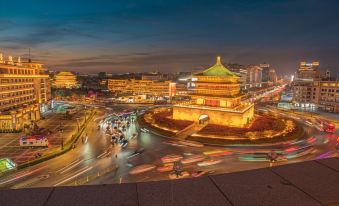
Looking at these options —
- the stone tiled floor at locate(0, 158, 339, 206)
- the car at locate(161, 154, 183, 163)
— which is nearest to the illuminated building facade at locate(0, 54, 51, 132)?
the car at locate(161, 154, 183, 163)

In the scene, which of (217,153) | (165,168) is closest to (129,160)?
(165,168)

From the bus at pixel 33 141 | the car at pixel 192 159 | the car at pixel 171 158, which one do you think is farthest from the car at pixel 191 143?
the bus at pixel 33 141

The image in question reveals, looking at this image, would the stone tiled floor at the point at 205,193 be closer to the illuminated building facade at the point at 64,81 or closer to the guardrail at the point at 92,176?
the guardrail at the point at 92,176

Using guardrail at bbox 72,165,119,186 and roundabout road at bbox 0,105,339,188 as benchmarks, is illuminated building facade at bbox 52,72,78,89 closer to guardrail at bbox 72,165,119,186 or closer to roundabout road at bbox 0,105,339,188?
roundabout road at bbox 0,105,339,188

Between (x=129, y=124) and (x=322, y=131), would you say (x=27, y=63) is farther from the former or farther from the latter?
(x=322, y=131)

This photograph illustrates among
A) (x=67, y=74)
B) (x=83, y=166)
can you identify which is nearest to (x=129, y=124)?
(x=83, y=166)

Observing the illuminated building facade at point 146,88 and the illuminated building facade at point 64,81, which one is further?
the illuminated building facade at point 64,81

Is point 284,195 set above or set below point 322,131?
above
